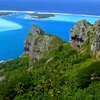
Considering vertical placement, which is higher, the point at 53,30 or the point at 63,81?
the point at 53,30

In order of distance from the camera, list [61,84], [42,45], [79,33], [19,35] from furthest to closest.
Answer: [19,35]
[42,45]
[79,33]
[61,84]

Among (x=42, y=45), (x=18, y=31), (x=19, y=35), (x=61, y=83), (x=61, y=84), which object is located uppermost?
(x=18, y=31)

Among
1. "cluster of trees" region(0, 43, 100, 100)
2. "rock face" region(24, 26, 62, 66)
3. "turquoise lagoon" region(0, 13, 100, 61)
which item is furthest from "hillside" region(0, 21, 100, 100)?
"turquoise lagoon" region(0, 13, 100, 61)

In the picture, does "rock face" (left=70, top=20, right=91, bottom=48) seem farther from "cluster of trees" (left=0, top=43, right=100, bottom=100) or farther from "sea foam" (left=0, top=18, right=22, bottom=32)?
"sea foam" (left=0, top=18, right=22, bottom=32)

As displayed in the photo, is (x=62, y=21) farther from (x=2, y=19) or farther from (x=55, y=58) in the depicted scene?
(x=55, y=58)

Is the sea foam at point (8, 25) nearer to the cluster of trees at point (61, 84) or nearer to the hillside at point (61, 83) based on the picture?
the hillside at point (61, 83)

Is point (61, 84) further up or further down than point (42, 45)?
further down

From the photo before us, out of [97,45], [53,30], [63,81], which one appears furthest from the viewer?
[53,30]

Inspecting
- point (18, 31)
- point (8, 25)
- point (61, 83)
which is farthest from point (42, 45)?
point (8, 25)

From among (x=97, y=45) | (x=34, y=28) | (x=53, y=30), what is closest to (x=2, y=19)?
(x=53, y=30)

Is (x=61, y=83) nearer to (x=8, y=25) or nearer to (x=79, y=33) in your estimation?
(x=79, y=33)
